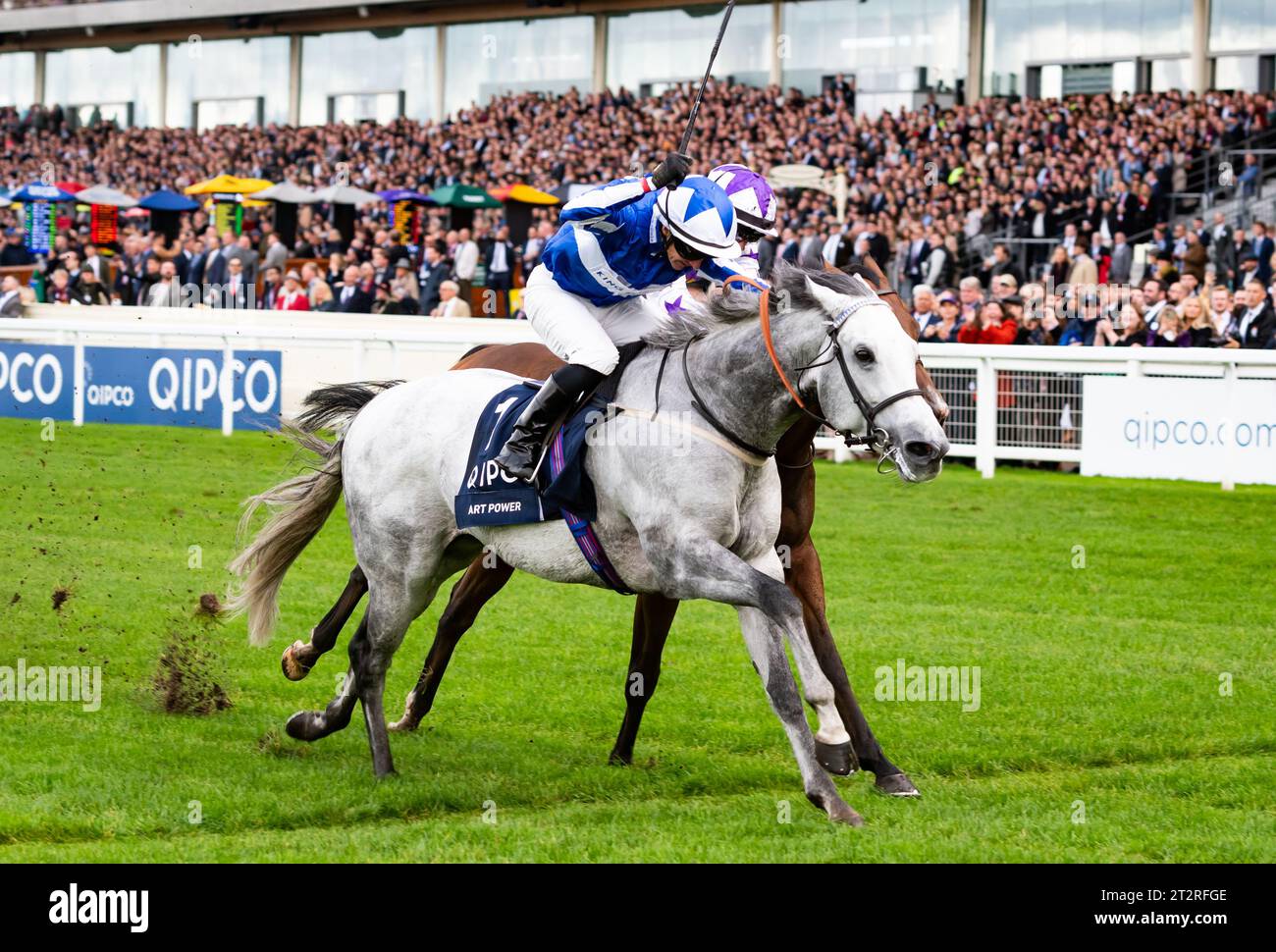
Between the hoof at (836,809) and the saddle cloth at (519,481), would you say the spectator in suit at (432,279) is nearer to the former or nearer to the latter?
the saddle cloth at (519,481)

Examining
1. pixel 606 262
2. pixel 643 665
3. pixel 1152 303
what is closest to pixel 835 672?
pixel 643 665

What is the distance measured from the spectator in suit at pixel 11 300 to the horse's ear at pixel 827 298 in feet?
53.8

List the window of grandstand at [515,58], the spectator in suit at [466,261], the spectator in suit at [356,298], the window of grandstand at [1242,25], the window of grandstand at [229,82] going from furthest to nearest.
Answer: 1. the window of grandstand at [229,82]
2. the window of grandstand at [515,58]
3. the window of grandstand at [1242,25]
4. the spectator in suit at [466,261]
5. the spectator in suit at [356,298]

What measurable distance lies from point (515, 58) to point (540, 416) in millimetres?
31859

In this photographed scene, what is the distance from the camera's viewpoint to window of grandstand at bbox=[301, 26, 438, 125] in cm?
3709

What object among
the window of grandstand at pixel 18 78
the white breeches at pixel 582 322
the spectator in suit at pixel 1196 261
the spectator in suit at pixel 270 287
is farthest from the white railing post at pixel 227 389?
the window of grandstand at pixel 18 78

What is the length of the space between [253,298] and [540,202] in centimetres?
624

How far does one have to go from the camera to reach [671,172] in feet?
17.0

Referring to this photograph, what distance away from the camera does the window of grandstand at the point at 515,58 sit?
34.7 m

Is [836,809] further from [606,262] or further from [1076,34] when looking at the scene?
[1076,34]

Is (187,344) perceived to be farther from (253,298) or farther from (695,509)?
(695,509)

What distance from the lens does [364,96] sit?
3800cm

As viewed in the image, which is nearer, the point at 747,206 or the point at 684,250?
the point at 684,250
